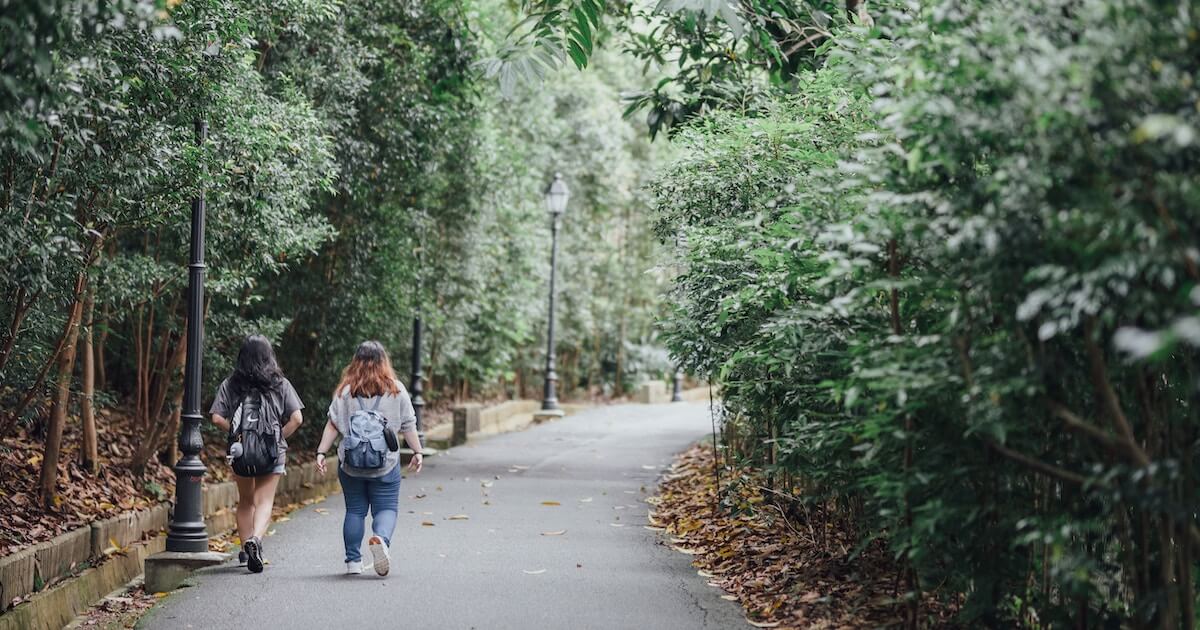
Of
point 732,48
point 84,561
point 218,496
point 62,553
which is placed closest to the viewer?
point 62,553

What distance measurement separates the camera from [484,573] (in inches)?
360

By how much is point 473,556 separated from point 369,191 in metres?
6.90

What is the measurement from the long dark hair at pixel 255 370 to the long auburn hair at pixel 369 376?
577 millimetres

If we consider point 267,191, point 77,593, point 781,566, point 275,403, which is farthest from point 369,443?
point 781,566

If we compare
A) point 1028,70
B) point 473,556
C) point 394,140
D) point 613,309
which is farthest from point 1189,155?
point 613,309

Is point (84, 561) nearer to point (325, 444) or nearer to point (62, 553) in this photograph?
point (62, 553)

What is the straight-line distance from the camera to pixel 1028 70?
402 centimetres

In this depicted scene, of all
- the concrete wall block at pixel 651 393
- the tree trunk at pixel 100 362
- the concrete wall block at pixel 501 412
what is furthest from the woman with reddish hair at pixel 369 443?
the concrete wall block at pixel 651 393

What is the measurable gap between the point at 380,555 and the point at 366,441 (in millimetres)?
837

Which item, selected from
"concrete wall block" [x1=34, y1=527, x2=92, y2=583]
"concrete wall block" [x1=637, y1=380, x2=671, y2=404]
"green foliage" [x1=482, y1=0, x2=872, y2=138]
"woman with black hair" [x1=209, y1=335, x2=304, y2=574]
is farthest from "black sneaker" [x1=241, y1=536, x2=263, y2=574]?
"concrete wall block" [x1=637, y1=380, x2=671, y2=404]

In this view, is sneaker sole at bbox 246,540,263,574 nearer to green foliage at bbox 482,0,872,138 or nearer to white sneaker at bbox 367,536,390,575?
white sneaker at bbox 367,536,390,575

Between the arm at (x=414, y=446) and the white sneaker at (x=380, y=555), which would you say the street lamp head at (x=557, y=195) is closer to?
the arm at (x=414, y=446)

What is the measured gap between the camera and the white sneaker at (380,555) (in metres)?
8.88

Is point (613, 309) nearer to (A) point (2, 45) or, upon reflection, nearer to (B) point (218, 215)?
(B) point (218, 215)
